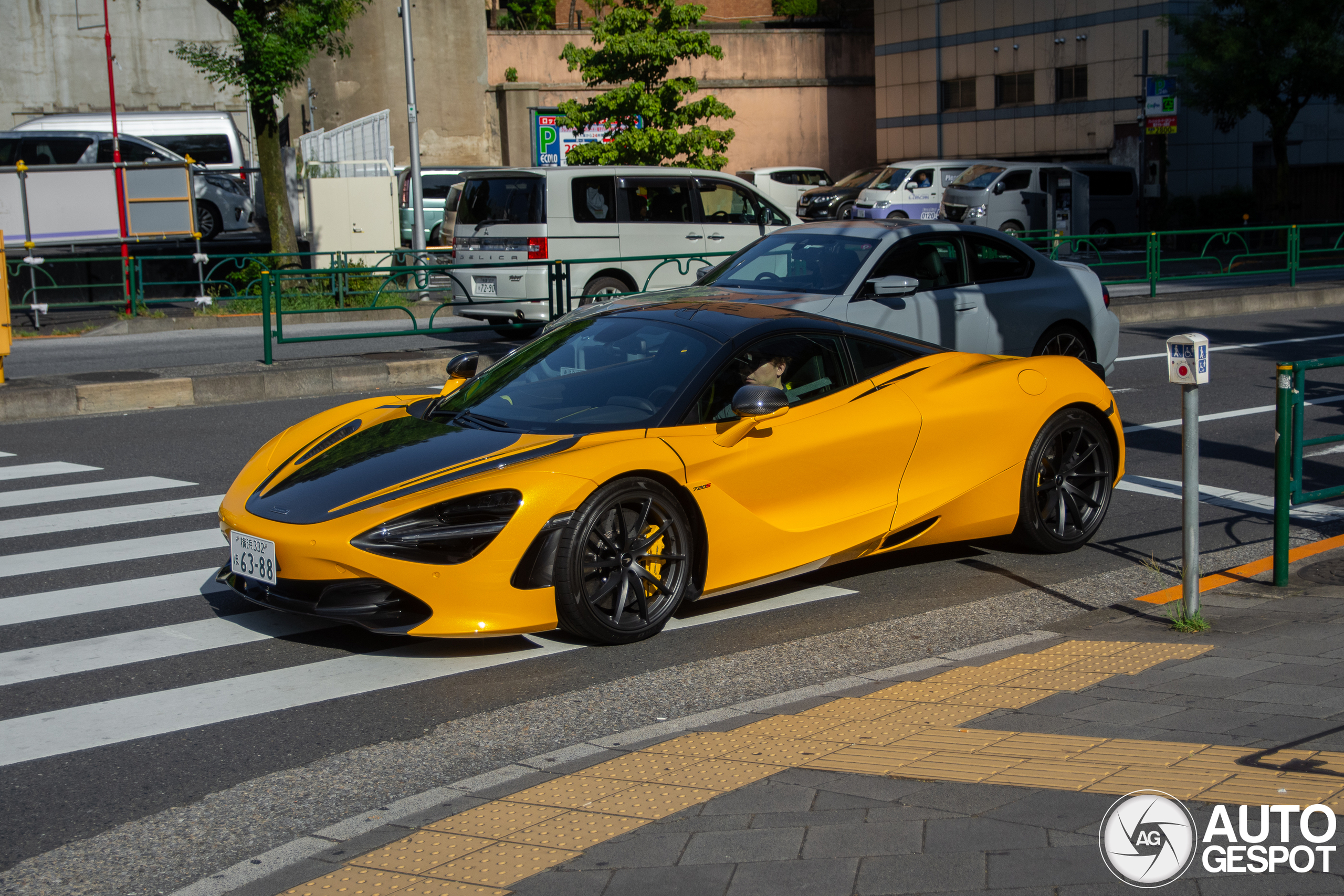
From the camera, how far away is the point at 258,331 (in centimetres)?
2002

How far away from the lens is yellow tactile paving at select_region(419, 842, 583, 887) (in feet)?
10.8

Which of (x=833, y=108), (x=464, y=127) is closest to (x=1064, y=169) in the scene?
(x=833, y=108)

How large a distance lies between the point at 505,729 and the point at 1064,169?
3185 centimetres

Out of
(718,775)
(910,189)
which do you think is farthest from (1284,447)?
(910,189)

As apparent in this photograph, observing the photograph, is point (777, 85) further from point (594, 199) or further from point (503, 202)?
point (503, 202)

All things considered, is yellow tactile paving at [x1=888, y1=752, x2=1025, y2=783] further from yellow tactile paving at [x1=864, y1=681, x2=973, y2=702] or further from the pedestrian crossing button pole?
the pedestrian crossing button pole

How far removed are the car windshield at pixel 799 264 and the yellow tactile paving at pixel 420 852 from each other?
281 inches

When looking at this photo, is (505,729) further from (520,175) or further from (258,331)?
(258,331)

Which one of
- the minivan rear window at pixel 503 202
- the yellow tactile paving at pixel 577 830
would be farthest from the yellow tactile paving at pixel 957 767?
the minivan rear window at pixel 503 202

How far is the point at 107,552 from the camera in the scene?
23.7ft

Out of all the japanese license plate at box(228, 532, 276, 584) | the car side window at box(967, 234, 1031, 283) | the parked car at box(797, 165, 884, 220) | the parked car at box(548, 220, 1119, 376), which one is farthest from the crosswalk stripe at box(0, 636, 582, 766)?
the parked car at box(797, 165, 884, 220)

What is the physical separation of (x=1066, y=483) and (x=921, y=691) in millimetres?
2623

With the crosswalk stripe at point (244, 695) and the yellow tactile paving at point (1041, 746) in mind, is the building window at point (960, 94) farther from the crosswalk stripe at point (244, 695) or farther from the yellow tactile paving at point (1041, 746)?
the yellow tactile paving at point (1041, 746)

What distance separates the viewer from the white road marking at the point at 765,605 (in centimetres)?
601
